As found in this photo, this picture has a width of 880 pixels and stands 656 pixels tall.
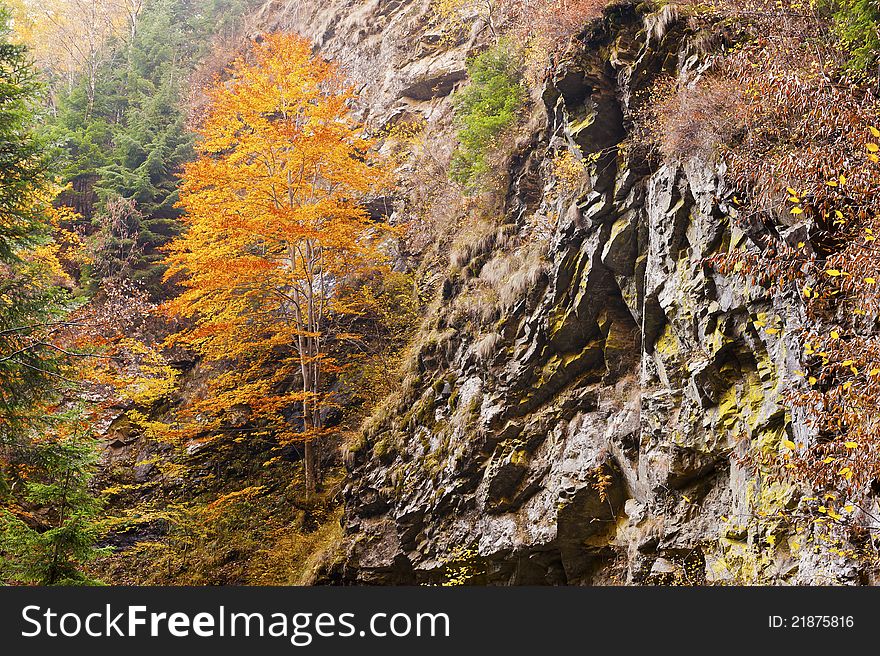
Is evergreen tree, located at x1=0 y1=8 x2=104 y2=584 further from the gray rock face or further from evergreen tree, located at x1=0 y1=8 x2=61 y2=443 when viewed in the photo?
the gray rock face

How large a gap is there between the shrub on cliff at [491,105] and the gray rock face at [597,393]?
3.42ft

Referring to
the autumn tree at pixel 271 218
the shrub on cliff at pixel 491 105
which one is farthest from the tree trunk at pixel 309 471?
the shrub on cliff at pixel 491 105

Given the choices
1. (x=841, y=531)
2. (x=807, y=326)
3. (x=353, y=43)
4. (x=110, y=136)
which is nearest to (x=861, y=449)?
(x=841, y=531)

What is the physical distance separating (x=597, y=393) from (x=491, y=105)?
6942 millimetres

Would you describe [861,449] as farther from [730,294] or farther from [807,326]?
[730,294]

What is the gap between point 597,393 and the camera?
8984 millimetres

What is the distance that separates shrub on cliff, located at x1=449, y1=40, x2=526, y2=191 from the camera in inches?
484

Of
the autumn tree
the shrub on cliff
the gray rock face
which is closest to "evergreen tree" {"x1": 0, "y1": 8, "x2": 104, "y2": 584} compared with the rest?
the autumn tree

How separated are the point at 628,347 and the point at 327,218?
7.58 meters

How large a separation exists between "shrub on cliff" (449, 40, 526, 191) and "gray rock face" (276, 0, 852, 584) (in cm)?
104

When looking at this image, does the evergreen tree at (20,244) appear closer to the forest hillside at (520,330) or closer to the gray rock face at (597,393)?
the forest hillside at (520,330)

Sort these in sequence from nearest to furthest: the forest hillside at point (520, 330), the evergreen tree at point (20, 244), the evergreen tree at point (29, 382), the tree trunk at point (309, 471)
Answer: the forest hillside at point (520, 330)
the evergreen tree at point (29, 382)
the evergreen tree at point (20, 244)
the tree trunk at point (309, 471)

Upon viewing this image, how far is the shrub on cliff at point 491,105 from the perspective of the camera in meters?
12.3

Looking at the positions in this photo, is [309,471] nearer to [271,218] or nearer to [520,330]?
[271,218]
